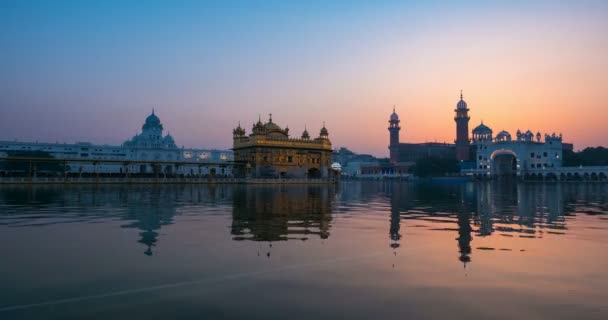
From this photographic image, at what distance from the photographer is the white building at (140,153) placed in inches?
5389

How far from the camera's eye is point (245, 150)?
9444 cm

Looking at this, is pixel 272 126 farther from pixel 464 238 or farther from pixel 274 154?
pixel 464 238

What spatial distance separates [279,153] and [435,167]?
76566mm

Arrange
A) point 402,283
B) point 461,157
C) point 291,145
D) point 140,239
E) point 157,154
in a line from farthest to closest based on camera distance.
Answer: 1. point 461,157
2. point 157,154
3. point 291,145
4. point 140,239
5. point 402,283

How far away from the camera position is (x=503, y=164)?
470 ft

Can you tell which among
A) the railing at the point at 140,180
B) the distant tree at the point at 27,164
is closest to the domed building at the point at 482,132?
the railing at the point at 140,180

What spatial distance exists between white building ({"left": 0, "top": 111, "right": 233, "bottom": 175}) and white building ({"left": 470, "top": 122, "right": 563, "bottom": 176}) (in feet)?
247

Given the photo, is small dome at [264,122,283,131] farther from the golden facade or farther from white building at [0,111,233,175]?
white building at [0,111,233,175]

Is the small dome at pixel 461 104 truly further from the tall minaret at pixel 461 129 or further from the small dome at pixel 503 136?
the small dome at pixel 503 136

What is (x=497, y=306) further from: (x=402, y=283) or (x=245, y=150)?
(x=245, y=150)

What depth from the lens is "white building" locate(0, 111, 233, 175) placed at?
136875mm

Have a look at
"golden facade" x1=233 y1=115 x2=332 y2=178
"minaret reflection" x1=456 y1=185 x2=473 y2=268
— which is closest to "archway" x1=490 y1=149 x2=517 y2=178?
"golden facade" x1=233 y1=115 x2=332 y2=178

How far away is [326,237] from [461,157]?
172m

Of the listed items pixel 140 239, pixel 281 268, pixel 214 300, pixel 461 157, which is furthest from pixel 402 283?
pixel 461 157
